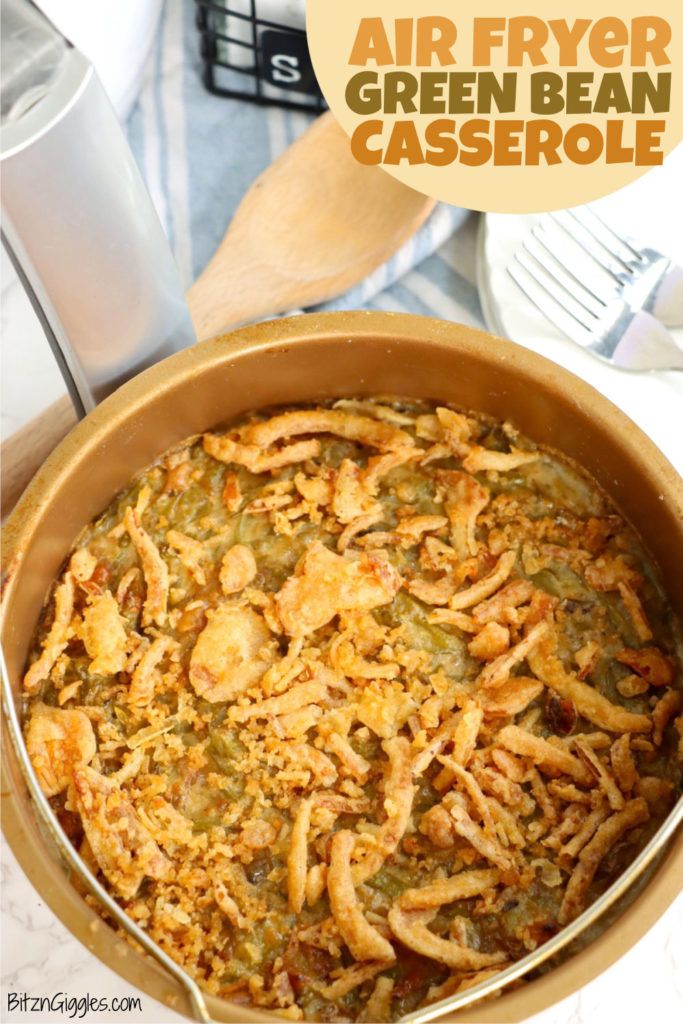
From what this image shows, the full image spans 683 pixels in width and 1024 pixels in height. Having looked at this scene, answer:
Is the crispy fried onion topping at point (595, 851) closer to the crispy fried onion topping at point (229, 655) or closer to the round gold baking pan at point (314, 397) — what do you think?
the round gold baking pan at point (314, 397)

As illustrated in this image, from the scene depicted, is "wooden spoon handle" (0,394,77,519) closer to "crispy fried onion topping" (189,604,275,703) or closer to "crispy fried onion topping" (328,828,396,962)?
"crispy fried onion topping" (189,604,275,703)

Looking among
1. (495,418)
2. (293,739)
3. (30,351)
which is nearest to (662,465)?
(495,418)

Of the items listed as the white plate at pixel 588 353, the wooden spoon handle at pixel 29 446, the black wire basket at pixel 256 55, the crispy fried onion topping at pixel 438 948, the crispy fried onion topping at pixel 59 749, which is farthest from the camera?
the black wire basket at pixel 256 55

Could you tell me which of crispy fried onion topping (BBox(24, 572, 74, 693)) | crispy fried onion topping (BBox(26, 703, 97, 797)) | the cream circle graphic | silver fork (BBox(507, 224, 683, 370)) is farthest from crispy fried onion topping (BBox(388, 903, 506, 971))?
the cream circle graphic

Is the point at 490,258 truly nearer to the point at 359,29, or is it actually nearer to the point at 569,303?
the point at 569,303

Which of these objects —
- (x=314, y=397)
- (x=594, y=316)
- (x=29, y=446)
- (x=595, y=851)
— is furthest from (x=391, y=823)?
(x=594, y=316)

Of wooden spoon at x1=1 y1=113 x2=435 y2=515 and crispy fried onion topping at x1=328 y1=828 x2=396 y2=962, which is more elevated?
wooden spoon at x1=1 y1=113 x2=435 y2=515

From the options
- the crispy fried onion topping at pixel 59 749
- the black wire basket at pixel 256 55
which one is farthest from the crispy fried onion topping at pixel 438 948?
the black wire basket at pixel 256 55
